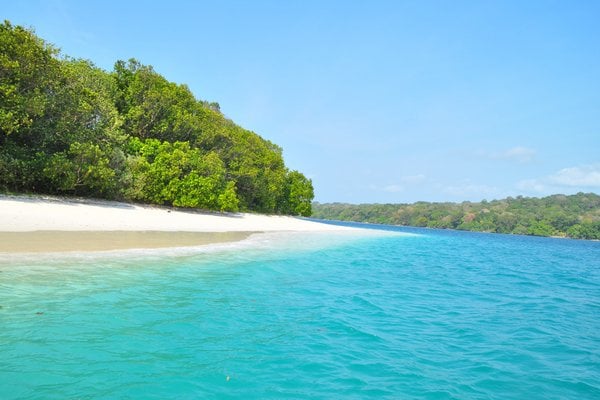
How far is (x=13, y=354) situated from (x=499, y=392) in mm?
6284

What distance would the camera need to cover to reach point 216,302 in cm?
788

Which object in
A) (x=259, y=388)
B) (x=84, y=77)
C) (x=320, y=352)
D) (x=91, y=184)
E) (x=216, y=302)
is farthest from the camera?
(x=84, y=77)

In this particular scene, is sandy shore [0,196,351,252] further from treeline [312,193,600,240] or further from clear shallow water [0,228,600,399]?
treeline [312,193,600,240]

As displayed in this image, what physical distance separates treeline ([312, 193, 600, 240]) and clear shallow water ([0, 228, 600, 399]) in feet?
439

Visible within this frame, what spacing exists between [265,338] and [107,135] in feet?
82.9

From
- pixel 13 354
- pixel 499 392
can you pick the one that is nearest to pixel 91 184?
pixel 13 354

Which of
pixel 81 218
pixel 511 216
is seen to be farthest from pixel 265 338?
pixel 511 216

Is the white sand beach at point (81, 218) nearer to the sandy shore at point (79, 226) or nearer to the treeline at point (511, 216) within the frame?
the sandy shore at point (79, 226)

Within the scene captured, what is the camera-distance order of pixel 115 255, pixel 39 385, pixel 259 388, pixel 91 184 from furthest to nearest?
1. pixel 91 184
2. pixel 115 255
3. pixel 259 388
4. pixel 39 385

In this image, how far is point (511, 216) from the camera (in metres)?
139

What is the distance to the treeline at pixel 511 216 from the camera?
404ft

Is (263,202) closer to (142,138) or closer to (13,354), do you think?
(142,138)

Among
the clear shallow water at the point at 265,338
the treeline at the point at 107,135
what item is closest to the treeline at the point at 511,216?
the treeline at the point at 107,135

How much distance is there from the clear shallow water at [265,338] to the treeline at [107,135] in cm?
1377
